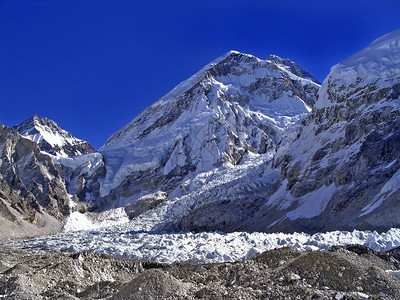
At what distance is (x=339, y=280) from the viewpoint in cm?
2217

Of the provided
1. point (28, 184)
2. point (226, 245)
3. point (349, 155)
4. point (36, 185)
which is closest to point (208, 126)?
point (36, 185)

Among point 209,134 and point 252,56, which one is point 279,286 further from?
point 252,56

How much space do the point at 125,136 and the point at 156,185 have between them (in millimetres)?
47336

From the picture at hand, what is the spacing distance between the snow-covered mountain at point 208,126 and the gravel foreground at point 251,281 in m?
88.3

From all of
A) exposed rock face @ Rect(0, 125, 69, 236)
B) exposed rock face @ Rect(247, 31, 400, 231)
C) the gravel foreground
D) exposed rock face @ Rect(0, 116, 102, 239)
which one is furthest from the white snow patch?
exposed rock face @ Rect(0, 125, 69, 236)

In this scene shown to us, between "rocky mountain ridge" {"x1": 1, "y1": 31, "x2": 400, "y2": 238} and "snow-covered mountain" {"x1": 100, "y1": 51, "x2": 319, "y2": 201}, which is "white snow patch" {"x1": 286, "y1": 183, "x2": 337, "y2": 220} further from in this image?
"snow-covered mountain" {"x1": 100, "y1": 51, "x2": 319, "y2": 201}

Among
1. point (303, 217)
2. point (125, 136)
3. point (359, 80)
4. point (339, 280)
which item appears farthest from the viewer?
point (125, 136)

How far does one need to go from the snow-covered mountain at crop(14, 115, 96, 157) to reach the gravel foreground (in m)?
146

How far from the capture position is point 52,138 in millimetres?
184125

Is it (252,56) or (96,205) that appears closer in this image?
(96,205)

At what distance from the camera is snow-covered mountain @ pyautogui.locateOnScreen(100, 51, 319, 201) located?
123938mm

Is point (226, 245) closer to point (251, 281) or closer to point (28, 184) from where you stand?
point (251, 281)

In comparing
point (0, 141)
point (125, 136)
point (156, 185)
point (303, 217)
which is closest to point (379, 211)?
point (303, 217)

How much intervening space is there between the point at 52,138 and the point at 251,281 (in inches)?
6771
